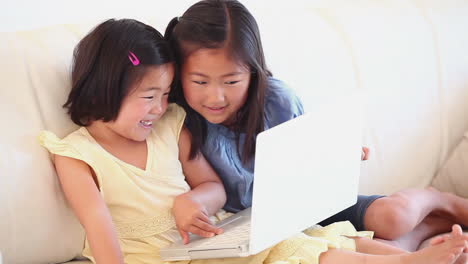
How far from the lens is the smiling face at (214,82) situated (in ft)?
5.01

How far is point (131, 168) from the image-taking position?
5.15ft

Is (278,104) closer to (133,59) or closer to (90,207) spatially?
(133,59)

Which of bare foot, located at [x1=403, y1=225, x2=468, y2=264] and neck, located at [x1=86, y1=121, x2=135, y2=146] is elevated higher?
neck, located at [x1=86, y1=121, x2=135, y2=146]

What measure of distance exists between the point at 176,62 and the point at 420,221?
0.65 m

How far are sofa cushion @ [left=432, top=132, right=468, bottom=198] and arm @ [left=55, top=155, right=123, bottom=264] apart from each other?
0.90 metres

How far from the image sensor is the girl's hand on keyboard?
1.53m

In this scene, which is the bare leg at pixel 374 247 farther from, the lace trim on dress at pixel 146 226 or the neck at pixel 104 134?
the neck at pixel 104 134

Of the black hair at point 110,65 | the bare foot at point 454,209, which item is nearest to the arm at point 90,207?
the black hair at point 110,65

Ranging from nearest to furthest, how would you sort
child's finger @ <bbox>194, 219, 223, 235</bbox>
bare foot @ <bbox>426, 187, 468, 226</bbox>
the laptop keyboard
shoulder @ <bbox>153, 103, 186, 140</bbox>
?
the laptop keyboard
child's finger @ <bbox>194, 219, 223, 235</bbox>
shoulder @ <bbox>153, 103, 186, 140</bbox>
bare foot @ <bbox>426, 187, 468, 226</bbox>

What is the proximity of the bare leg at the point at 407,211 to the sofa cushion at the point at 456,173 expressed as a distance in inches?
5.4

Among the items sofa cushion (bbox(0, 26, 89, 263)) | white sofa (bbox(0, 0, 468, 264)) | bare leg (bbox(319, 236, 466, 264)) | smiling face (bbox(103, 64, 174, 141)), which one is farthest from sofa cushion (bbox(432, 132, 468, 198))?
sofa cushion (bbox(0, 26, 89, 263))

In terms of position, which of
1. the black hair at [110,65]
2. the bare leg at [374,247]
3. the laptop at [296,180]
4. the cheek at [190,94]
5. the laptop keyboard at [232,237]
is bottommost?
the bare leg at [374,247]

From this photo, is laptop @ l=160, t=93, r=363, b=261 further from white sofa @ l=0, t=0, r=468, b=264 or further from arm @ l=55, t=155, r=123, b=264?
white sofa @ l=0, t=0, r=468, b=264

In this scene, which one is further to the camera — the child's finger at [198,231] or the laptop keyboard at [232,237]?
the child's finger at [198,231]
